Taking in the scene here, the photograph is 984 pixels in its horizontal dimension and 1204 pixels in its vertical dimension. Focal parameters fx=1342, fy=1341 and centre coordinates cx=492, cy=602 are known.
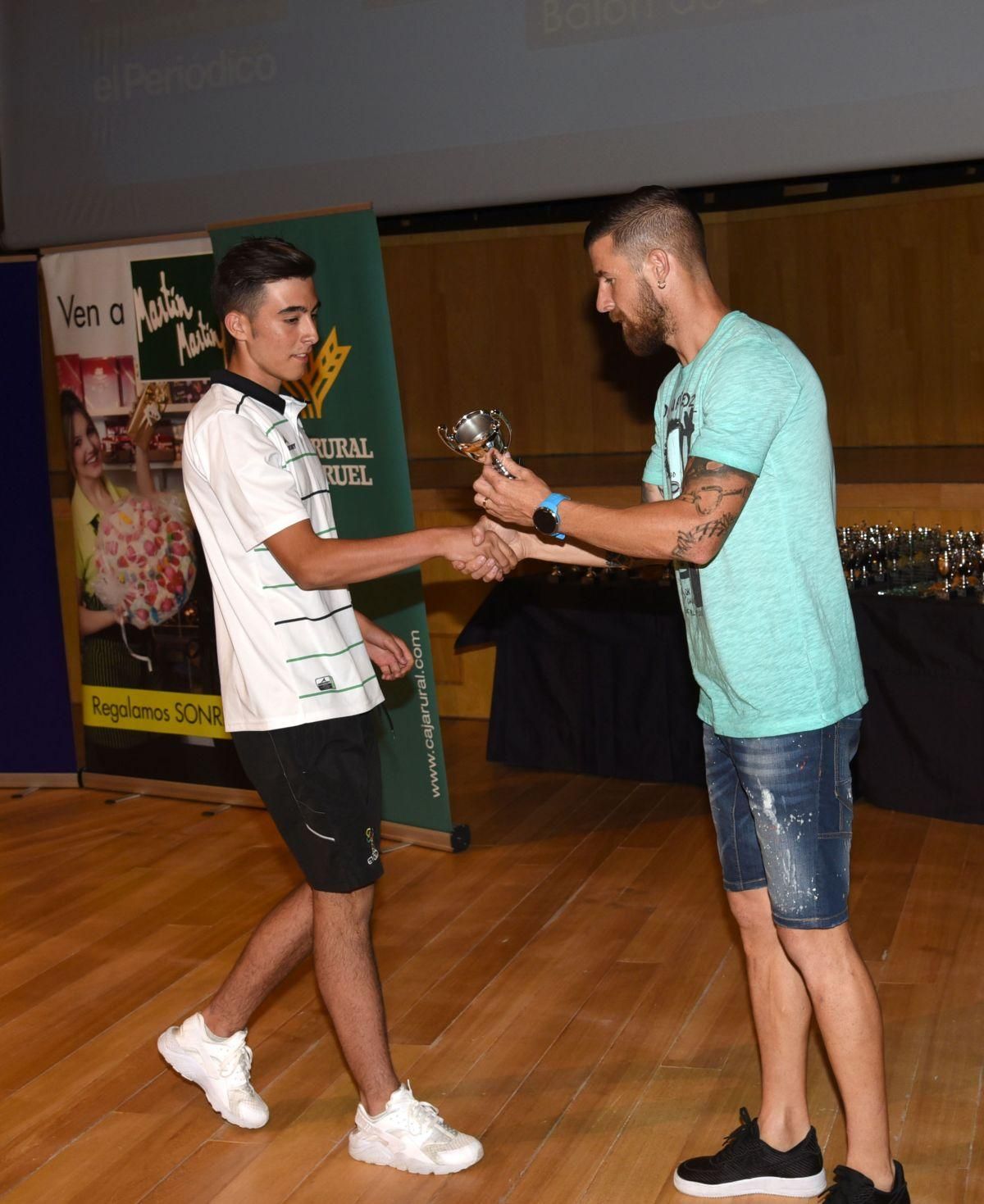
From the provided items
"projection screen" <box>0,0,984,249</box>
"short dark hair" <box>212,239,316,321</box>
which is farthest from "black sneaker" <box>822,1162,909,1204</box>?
"projection screen" <box>0,0,984,249</box>

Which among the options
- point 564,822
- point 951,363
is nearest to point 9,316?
point 564,822

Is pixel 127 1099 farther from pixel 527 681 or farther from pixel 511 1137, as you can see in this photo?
pixel 527 681

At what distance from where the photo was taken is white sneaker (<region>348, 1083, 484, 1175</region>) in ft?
8.60

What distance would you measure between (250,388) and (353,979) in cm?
115

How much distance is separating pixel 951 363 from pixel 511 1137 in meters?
5.65

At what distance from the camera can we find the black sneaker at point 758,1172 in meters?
2.46

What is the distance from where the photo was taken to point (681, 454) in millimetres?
2232

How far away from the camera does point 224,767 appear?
5.18 m

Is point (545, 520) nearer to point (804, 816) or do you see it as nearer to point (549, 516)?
point (549, 516)

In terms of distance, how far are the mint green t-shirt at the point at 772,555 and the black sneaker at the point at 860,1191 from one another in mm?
772

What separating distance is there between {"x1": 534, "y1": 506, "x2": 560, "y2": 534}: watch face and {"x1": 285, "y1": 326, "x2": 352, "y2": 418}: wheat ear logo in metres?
2.14

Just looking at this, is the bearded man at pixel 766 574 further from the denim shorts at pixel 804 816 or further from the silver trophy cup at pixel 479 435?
the silver trophy cup at pixel 479 435

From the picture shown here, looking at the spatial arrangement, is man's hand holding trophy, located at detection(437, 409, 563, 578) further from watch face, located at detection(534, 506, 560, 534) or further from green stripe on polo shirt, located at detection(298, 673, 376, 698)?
green stripe on polo shirt, located at detection(298, 673, 376, 698)

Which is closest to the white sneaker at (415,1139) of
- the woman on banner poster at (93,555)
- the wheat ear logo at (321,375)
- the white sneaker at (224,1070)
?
the white sneaker at (224,1070)
